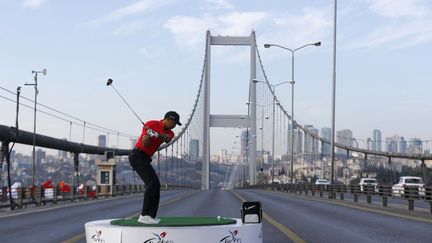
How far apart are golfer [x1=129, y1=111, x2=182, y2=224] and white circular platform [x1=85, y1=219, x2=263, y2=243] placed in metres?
0.75

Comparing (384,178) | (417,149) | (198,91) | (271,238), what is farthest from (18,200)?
(198,91)

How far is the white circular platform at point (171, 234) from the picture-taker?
275 inches

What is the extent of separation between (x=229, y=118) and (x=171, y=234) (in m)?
110

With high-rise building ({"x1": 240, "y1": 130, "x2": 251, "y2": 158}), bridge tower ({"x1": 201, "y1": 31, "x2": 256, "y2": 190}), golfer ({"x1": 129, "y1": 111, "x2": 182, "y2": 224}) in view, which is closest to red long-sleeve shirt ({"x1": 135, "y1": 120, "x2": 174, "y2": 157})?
golfer ({"x1": 129, "y1": 111, "x2": 182, "y2": 224})

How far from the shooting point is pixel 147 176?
27.3 ft

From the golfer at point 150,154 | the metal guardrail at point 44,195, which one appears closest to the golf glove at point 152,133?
the golfer at point 150,154

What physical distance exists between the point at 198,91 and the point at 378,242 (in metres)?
109

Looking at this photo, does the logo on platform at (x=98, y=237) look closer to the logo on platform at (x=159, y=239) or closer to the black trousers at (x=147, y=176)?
the logo on platform at (x=159, y=239)

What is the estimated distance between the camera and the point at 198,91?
397 ft

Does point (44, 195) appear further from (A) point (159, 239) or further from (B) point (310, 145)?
(B) point (310, 145)

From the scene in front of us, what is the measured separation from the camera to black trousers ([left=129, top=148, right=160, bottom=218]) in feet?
27.1

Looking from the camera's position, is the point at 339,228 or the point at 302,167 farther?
the point at 302,167

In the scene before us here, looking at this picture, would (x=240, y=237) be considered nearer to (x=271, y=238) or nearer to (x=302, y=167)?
(x=271, y=238)

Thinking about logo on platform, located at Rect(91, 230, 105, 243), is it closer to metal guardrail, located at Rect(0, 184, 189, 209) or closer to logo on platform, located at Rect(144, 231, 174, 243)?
logo on platform, located at Rect(144, 231, 174, 243)
